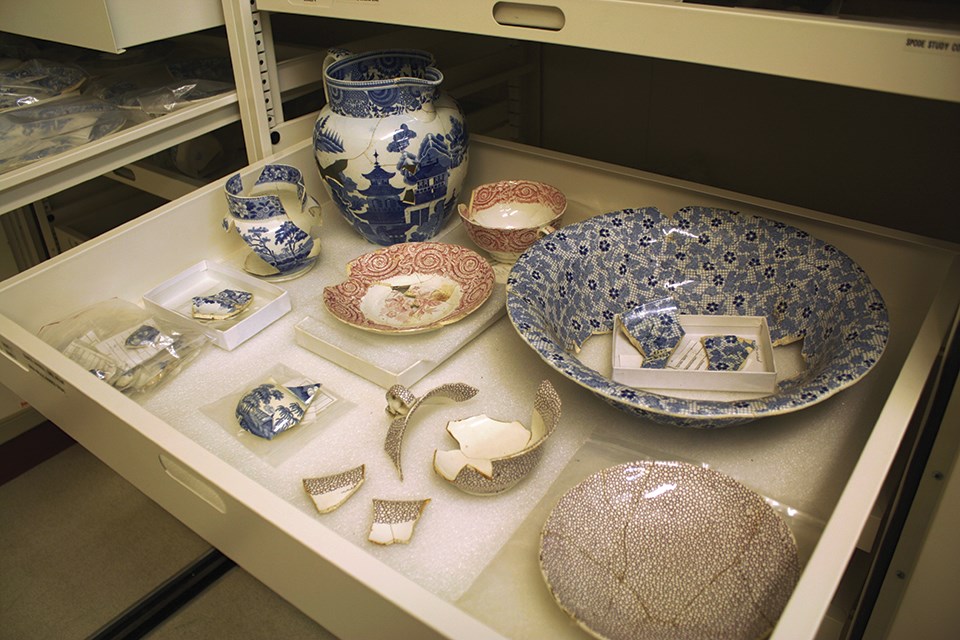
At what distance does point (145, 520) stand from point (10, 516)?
238mm

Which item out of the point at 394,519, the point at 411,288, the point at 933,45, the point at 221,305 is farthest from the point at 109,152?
the point at 933,45

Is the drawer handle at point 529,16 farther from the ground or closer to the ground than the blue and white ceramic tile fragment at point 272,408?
farther from the ground

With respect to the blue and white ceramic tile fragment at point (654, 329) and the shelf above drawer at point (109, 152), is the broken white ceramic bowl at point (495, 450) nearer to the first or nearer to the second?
the blue and white ceramic tile fragment at point (654, 329)

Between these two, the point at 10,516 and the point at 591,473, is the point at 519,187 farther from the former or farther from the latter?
the point at 10,516

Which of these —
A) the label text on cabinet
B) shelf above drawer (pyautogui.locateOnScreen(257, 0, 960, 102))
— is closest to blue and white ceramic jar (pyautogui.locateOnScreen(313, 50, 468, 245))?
shelf above drawer (pyautogui.locateOnScreen(257, 0, 960, 102))

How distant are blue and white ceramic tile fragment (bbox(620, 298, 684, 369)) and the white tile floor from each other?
0.67 meters

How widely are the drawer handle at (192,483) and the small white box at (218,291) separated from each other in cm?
22

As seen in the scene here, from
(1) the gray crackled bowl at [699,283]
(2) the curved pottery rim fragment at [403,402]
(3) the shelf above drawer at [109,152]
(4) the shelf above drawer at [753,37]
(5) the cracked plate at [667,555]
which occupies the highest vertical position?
(4) the shelf above drawer at [753,37]

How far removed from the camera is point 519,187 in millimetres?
976

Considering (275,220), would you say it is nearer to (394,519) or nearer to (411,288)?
(411,288)

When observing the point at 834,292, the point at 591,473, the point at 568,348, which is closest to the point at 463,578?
the point at 591,473

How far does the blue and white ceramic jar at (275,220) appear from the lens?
88 centimetres

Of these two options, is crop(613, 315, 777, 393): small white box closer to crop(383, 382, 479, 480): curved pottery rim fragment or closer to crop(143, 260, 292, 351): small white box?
crop(383, 382, 479, 480): curved pottery rim fragment

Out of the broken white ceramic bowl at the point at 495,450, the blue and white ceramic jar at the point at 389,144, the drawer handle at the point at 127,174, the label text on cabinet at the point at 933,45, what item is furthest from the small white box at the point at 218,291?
the label text on cabinet at the point at 933,45
